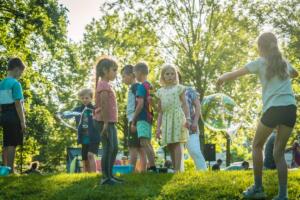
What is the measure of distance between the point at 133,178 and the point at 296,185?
2.48 meters

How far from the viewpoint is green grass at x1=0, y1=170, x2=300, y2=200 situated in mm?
6262

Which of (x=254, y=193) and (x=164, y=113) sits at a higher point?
(x=164, y=113)

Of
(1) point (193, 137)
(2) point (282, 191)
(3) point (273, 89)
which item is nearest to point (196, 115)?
(1) point (193, 137)

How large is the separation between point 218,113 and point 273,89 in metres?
4.77

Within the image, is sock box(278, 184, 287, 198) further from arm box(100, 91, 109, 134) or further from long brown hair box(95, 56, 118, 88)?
long brown hair box(95, 56, 118, 88)

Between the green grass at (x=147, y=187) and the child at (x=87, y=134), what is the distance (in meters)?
1.79

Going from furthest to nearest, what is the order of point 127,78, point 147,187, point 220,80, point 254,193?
1. point 127,78
2. point 147,187
3. point 220,80
4. point 254,193

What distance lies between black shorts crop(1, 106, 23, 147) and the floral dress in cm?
283

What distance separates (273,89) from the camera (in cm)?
586

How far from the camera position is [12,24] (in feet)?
81.7

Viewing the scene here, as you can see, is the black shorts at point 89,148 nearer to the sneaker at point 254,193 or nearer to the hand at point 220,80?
the hand at point 220,80

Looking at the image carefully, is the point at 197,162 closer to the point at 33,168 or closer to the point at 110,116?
the point at 110,116

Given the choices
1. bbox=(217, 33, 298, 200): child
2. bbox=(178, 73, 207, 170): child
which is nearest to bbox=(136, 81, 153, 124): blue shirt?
bbox=(178, 73, 207, 170): child

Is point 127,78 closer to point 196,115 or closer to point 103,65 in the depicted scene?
point 196,115
